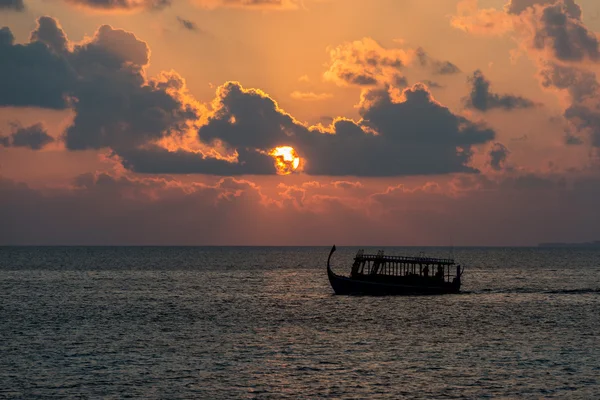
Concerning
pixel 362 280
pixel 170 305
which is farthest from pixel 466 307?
pixel 170 305

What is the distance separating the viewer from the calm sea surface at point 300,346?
49.7 meters

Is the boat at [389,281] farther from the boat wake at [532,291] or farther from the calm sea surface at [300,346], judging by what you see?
the boat wake at [532,291]

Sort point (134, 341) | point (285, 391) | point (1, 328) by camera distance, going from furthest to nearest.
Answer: point (1, 328) < point (134, 341) < point (285, 391)

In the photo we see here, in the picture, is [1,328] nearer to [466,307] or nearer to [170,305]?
[170,305]

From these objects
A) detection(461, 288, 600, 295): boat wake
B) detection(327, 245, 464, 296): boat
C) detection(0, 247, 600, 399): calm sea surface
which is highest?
detection(327, 245, 464, 296): boat

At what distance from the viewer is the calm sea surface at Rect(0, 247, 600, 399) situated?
163ft

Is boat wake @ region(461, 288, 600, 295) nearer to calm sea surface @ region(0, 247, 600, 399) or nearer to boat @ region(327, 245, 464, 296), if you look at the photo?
calm sea surface @ region(0, 247, 600, 399)

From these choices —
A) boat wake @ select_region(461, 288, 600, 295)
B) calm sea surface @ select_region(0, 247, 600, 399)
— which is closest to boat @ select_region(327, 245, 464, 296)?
calm sea surface @ select_region(0, 247, 600, 399)

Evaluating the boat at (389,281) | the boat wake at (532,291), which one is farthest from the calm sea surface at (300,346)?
the boat wake at (532,291)

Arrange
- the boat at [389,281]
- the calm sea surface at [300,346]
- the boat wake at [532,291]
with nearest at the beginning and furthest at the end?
the calm sea surface at [300,346], the boat at [389,281], the boat wake at [532,291]

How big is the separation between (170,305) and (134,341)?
3266cm

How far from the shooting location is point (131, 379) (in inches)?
2035

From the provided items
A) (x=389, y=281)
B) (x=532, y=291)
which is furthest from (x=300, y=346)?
(x=532, y=291)

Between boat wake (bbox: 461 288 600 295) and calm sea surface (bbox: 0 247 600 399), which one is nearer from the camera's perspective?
calm sea surface (bbox: 0 247 600 399)
